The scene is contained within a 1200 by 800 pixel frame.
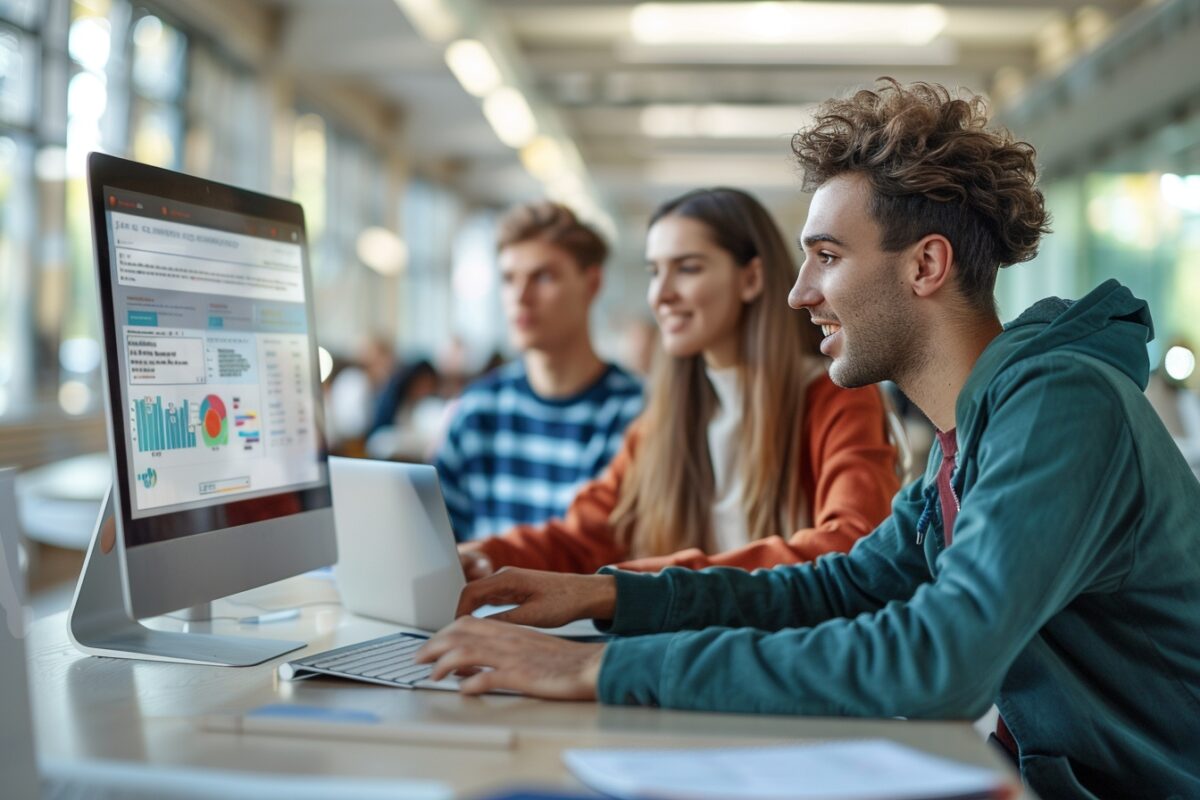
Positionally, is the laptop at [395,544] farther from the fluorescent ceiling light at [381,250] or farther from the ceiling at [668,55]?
the fluorescent ceiling light at [381,250]

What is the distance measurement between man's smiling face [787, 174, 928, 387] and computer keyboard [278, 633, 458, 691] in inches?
24.4

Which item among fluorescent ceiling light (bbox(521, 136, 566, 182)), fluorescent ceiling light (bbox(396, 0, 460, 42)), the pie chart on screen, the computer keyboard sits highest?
fluorescent ceiling light (bbox(396, 0, 460, 42))

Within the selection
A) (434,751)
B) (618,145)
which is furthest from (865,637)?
(618,145)

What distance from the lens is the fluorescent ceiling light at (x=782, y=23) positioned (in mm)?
8867

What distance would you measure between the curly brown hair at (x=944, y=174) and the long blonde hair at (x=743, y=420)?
30.0 inches

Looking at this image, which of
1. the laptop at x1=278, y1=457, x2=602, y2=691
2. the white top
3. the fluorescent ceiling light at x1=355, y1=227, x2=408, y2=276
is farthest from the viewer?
the fluorescent ceiling light at x1=355, y1=227, x2=408, y2=276

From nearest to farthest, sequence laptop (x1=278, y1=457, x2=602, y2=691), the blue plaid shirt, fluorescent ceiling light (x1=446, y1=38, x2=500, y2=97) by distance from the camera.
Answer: laptop (x1=278, y1=457, x2=602, y2=691)
the blue plaid shirt
fluorescent ceiling light (x1=446, y1=38, x2=500, y2=97)

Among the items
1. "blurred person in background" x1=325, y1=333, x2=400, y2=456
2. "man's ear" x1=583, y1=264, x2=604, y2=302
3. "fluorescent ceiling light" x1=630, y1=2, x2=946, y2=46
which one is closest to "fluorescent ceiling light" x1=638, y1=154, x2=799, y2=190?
"fluorescent ceiling light" x1=630, y1=2, x2=946, y2=46

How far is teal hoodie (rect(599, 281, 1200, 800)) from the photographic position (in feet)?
3.57

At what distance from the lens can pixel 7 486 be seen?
3.94 ft

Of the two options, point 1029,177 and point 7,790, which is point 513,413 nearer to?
point 1029,177

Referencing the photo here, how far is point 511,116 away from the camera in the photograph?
34.3ft

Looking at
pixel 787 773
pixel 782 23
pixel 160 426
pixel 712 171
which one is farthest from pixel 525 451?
pixel 712 171

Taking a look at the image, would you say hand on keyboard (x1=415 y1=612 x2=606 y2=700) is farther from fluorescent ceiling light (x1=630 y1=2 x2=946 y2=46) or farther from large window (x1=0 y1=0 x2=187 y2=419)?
fluorescent ceiling light (x1=630 y1=2 x2=946 y2=46)
